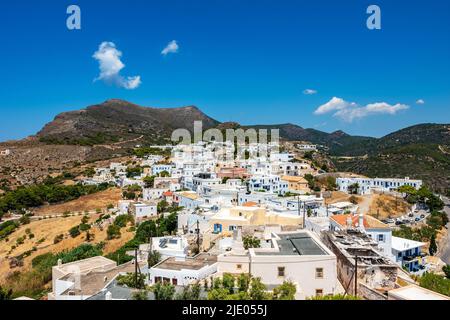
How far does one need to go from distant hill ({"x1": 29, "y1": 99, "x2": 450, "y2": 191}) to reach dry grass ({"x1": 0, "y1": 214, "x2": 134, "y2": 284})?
149 ft

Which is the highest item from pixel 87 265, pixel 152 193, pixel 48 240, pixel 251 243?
pixel 251 243

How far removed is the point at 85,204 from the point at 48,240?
1097 cm

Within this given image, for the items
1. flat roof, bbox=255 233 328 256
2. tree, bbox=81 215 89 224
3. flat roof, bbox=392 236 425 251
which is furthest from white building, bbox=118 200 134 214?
flat roof, bbox=255 233 328 256

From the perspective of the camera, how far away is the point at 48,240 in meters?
29.2

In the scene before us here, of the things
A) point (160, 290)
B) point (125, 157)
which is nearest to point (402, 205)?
point (160, 290)

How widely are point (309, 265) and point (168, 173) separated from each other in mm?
37696

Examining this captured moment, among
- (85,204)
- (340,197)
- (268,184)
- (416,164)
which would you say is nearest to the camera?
(268,184)

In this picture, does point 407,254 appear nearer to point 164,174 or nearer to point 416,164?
point 164,174

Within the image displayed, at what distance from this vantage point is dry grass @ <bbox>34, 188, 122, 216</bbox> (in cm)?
3915

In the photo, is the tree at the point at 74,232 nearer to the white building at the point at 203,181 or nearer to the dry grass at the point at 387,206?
the white building at the point at 203,181

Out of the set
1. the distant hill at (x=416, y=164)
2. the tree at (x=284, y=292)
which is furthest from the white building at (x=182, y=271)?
the distant hill at (x=416, y=164)

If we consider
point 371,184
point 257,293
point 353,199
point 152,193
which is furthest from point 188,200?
point 371,184

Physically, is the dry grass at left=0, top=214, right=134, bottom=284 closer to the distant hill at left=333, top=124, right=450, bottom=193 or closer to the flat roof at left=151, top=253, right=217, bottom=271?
the flat roof at left=151, top=253, right=217, bottom=271
